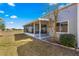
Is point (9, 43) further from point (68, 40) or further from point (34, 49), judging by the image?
point (68, 40)

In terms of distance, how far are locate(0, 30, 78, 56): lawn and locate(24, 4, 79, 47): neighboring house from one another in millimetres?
1147

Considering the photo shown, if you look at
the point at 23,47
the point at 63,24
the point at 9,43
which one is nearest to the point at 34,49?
the point at 23,47

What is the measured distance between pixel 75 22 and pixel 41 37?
3.62m

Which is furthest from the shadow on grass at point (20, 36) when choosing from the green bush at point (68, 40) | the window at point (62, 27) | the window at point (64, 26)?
the green bush at point (68, 40)

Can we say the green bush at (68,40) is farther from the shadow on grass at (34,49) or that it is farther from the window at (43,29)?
the window at (43,29)

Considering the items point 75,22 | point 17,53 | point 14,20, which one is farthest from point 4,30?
point 75,22

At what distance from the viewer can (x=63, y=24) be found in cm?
1593

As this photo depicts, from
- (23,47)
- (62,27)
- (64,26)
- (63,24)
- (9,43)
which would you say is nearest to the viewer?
(23,47)

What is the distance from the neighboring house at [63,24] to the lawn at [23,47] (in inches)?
45.2

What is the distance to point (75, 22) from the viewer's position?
14.4 metres

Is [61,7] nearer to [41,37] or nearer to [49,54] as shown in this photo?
[41,37]

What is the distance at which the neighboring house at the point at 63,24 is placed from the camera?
1435 cm

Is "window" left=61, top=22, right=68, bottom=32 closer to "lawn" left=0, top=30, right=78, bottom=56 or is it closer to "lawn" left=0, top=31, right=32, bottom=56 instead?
"lawn" left=0, top=30, right=78, bottom=56

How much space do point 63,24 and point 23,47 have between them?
3.80 m
